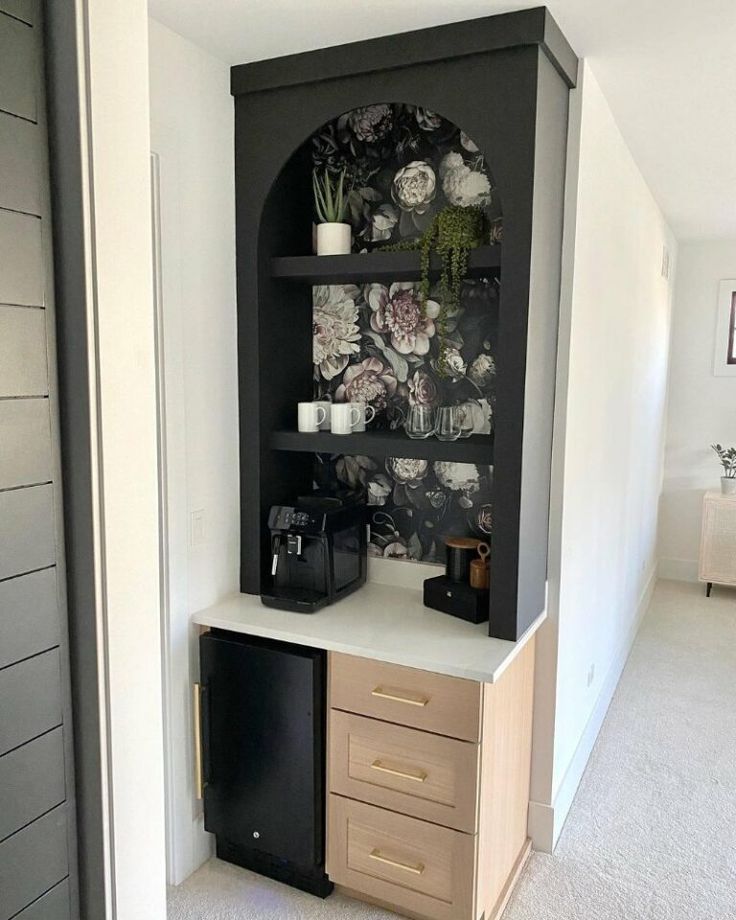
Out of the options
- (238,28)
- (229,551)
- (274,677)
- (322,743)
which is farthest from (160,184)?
(322,743)

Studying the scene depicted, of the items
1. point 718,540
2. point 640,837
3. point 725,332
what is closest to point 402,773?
point 640,837

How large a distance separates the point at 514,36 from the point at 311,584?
1677mm

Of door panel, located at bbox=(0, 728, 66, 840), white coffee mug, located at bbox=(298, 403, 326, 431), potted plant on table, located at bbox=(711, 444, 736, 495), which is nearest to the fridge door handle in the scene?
white coffee mug, located at bbox=(298, 403, 326, 431)

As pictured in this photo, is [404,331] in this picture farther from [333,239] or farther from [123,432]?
[123,432]

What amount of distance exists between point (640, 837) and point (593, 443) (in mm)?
1392

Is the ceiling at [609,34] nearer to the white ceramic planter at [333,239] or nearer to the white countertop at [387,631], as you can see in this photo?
the white ceramic planter at [333,239]

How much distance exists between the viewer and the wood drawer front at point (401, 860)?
6.84 ft

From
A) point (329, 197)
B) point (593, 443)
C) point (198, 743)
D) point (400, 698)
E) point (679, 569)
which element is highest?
point (329, 197)

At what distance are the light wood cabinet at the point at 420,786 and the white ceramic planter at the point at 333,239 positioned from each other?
50.8 inches

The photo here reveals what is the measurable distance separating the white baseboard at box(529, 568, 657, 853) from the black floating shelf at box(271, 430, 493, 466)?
1.23 metres

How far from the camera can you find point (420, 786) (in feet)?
6.92

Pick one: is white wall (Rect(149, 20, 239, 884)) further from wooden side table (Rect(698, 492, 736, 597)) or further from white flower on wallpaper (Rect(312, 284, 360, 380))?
wooden side table (Rect(698, 492, 736, 597))

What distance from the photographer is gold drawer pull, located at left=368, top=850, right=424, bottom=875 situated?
2141 millimetres

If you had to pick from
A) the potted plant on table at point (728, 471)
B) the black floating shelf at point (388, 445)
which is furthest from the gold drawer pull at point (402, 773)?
the potted plant on table at point (728, 471)
